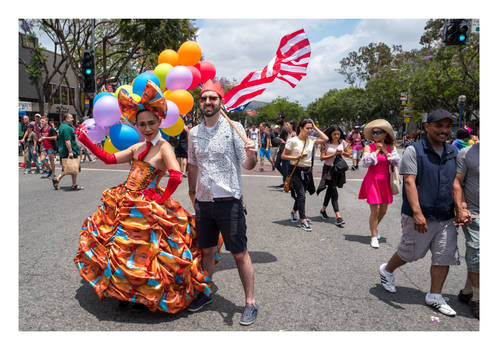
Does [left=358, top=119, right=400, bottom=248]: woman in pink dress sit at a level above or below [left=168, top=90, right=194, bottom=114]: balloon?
below

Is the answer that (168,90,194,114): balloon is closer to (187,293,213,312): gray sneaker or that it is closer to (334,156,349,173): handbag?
(187,293,213,312): gray sneaker

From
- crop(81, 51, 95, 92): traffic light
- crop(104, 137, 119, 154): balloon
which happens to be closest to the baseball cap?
crop(104, 137, 119, 154): balloon

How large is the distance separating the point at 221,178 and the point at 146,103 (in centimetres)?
94

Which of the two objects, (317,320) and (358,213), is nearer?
(317,320)

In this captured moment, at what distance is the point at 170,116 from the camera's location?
11.6 ft

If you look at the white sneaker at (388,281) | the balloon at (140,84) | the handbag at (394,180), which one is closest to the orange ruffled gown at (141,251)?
the balloon at (140,84)

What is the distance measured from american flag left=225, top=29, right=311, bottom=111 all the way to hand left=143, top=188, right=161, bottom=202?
3.95 feet

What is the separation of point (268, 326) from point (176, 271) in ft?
2.91

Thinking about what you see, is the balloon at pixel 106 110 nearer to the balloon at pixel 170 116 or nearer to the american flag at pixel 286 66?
the balloon at pixel 170 116

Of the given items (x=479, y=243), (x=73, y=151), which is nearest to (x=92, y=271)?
(x=479, y=243)

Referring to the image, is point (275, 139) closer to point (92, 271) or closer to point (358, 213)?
point (358, 213)

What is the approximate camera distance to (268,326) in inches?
123

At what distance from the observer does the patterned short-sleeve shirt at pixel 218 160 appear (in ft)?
10.6

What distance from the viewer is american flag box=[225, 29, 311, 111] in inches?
149
